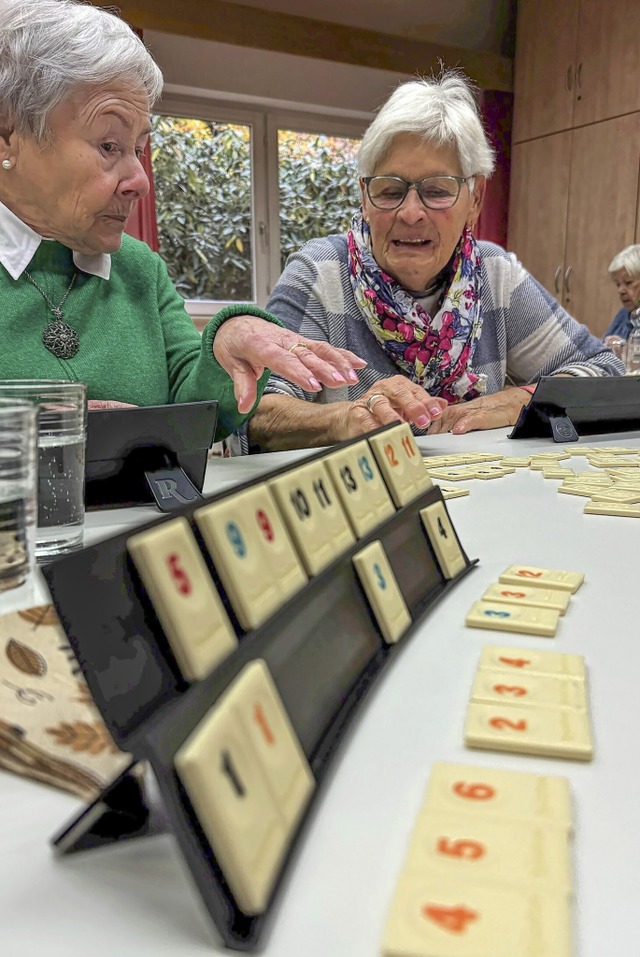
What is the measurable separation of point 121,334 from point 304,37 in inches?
139

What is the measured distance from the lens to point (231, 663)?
10.9 inches

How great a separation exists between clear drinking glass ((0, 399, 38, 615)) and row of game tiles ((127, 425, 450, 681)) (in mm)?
165

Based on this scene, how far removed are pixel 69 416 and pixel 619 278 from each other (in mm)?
4050

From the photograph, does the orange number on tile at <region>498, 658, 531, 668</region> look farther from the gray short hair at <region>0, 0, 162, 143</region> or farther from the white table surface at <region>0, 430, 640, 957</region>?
the gray short hair at <region>0, 0, 162, 143</region>

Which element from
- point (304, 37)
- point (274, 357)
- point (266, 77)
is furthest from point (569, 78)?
point (274, 357)

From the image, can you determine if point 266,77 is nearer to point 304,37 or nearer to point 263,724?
point 304,37

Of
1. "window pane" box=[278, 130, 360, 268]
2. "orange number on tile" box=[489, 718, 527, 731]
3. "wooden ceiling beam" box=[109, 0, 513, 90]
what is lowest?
"orange number on tile" box=[489, 718, 527, 731]

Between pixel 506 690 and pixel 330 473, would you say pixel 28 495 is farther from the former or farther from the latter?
pixel 506 690

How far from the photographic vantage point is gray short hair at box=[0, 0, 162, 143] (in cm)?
116

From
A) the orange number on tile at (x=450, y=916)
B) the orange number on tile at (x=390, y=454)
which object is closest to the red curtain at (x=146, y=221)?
the orange number on tile at (x=390, y=454)

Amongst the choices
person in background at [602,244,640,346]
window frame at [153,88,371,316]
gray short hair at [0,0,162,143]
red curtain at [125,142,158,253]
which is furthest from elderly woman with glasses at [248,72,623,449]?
window frame at [153,88,371,316]

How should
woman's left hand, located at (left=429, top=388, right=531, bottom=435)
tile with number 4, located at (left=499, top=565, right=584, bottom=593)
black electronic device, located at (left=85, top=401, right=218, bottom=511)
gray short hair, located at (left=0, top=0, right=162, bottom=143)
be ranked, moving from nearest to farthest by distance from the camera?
1. tile with number 4, located at (left=499, top=565, right=584, bottom=593)
2. black electronic device, located at (left=85, top=401, right=218, bottom=511)
3. gray short hair, located at (left=0, top=0, right=162, bottom=143)
4. woman's left hand, located at (left=429, top=388, right=531, bottom=435)

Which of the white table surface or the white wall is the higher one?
the white wall

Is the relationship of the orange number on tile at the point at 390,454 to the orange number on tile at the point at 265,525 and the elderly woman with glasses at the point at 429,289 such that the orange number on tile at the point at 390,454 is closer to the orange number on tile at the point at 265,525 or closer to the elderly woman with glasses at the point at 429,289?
the orange number on tile at the point at 265,525
